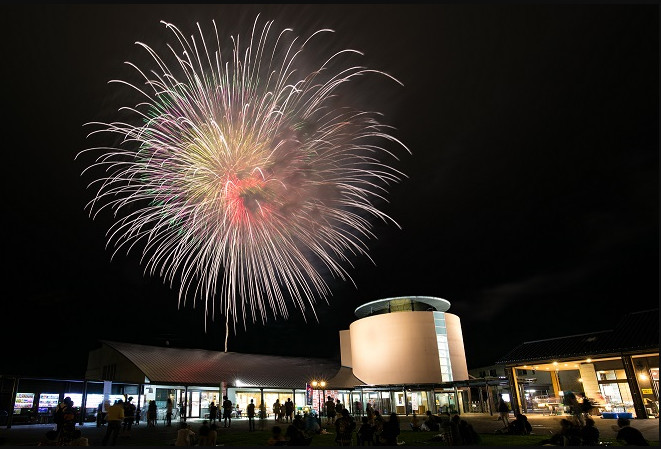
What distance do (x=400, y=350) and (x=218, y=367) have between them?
1887cm

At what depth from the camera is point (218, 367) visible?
40.3m

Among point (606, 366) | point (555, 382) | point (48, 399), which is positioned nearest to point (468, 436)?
point (606, 366)

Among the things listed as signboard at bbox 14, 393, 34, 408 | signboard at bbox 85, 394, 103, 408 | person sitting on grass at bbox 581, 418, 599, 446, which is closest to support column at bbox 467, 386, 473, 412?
signboard at bbox 85, 394, 103, 408

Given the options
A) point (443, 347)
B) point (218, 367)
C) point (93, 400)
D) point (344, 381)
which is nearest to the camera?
point (93, 400)

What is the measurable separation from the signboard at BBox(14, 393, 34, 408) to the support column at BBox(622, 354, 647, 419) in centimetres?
3849

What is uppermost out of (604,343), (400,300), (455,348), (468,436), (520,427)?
(400,300)

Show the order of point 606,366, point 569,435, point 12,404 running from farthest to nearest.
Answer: point 606,366 < point 12,404 < point 569,435

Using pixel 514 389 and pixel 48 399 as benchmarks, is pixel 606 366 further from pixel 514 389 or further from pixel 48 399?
pixel 48 399

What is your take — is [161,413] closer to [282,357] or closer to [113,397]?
[113,397]

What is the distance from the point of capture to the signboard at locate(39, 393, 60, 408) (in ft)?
96.6

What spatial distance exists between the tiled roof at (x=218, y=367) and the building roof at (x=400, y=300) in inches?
335

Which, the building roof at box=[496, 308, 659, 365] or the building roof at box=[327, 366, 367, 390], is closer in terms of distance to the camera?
the building roof at box=[496, 308, 659, 365]

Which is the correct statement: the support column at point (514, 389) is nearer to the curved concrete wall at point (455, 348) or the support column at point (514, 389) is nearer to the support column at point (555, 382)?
the support column at point (555, 382)

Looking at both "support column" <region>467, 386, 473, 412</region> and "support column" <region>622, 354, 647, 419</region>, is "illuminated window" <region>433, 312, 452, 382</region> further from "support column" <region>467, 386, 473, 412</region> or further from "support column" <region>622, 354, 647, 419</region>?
"support column" <region>622, 354, 647, 419</region>
